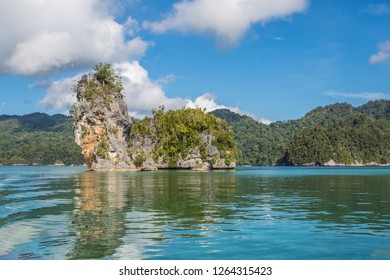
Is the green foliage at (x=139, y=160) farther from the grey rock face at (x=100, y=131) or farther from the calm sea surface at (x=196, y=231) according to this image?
the calm sea surface at (x=196, y=231)

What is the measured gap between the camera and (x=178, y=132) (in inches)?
5084

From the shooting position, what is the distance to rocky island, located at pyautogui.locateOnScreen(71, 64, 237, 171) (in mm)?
124938

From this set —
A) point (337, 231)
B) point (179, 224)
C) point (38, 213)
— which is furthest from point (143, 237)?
point (38, 213)

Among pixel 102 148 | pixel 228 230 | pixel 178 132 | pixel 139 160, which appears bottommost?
pixel 228 230

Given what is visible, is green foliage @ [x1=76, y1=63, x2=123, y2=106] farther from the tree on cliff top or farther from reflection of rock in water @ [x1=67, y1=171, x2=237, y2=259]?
reflection of rock in water @ [x1=67, y1=171, x2=237, y2=259]

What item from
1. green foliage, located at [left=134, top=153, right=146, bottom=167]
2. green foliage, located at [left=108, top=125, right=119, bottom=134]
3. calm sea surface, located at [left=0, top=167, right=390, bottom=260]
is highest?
green foliage, located at [left=108, top=125, right=119, bottom=134]

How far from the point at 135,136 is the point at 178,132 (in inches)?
546

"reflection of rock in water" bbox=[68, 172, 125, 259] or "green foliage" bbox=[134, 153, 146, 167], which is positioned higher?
"green foliage" bbox=[134, 153, 146, 167]

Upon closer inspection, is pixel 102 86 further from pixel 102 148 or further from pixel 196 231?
pixel 196 231

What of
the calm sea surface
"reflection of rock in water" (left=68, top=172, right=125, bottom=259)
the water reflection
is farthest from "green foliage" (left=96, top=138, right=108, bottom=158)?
the water reflection

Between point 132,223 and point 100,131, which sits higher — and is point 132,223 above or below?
below

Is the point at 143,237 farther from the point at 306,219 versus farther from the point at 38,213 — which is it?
the point at 38,213

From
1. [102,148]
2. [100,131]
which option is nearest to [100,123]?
[100,131]
